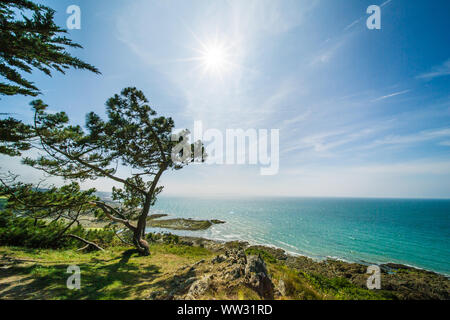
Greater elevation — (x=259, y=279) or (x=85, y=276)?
(x=259, y=279)

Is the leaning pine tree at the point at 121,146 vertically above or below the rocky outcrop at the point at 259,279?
above

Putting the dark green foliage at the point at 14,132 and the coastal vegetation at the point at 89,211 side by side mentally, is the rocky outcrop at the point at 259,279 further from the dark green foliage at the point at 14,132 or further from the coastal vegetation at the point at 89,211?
the dark green foliage at the point at 14,132

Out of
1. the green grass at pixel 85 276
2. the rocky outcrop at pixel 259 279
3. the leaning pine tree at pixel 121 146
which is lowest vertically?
the green grass at pixel 85 276

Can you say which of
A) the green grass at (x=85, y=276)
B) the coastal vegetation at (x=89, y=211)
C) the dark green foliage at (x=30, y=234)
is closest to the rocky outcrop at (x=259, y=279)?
the coastal vegetation at (x=89, y=211)

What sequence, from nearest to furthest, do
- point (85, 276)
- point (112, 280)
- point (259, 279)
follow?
point (259, 279) → point (112, 280) → point (85, 276)

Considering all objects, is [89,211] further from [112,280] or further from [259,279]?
[259,279]

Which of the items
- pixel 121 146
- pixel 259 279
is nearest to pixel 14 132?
pixel 121 146

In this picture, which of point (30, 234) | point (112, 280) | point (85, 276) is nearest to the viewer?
point (112, 280)

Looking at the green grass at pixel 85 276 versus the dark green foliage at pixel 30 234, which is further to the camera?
the dark green foliage at pixel 30 234

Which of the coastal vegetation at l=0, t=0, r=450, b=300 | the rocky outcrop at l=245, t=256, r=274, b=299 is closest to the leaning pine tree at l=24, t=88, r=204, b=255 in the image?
the coastal vegetation at l=0, t=0, r=450, b=300

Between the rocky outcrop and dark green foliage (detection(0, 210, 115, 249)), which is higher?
the rocky outcrop

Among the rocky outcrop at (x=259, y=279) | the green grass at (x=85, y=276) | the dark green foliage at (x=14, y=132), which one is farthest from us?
the dark green foliage at (x=14, y=132)

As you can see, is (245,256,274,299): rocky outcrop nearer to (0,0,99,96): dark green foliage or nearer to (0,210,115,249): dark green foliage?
(0,0,99,96): dark green foliage
